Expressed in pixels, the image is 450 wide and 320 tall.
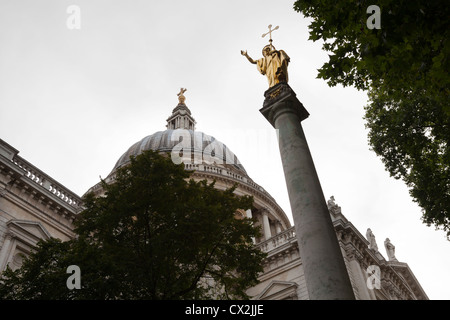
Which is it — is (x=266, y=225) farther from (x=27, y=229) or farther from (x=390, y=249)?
(x=27, y=229)

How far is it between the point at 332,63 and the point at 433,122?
896cm

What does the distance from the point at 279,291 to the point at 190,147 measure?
29.4m

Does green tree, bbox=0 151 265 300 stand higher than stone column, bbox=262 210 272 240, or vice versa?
stone column, bbox=262 210 272 240

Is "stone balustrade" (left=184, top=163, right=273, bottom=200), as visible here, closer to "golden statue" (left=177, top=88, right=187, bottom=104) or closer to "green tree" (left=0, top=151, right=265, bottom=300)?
"green tree" (left=0, top=151, right=265, bottom=300)

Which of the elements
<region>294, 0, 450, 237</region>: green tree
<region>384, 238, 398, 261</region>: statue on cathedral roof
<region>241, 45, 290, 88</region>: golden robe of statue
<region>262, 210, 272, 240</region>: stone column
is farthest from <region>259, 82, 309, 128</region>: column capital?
<region>262, 210, 272, 240</region>: stone column

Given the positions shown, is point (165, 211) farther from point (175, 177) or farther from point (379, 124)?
point (379, 124)

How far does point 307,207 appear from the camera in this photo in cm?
923

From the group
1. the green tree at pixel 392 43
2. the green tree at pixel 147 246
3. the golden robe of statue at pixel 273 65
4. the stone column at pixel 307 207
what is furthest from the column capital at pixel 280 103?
the green tree at pixel 147 246

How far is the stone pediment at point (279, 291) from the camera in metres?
22.4

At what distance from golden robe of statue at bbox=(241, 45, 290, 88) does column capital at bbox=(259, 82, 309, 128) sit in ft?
1.77

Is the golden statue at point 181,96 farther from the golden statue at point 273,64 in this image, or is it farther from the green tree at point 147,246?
the golden statue at point 273,64

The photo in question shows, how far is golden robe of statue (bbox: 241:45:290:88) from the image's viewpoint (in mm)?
12453

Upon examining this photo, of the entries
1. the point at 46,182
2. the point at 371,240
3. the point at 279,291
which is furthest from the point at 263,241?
the point at 46,182
